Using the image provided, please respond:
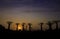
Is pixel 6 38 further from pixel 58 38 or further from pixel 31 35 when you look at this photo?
pixel 58 38

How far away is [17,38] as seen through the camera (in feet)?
62.6

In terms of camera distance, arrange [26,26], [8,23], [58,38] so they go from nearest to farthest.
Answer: [58,38], [8,23], [26,26]

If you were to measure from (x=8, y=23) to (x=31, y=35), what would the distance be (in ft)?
64.6

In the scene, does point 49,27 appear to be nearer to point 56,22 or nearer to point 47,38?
point 56,22

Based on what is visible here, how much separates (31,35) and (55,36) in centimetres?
498

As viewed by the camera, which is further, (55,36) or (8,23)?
(8,23)

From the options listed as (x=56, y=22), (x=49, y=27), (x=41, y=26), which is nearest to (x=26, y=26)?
(x=41, y=26)

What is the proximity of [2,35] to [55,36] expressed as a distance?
1097cm

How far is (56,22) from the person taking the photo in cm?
3903

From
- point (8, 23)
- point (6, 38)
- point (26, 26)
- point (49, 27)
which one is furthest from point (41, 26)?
point (6, 38)

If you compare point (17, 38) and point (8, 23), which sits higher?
point (8, 23)

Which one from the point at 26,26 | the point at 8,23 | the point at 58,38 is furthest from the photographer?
the point at 26,26

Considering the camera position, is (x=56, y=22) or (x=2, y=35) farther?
(x=56, y=22)

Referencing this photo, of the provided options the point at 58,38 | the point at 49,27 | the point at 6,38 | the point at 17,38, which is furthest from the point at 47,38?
the point at 49,27
